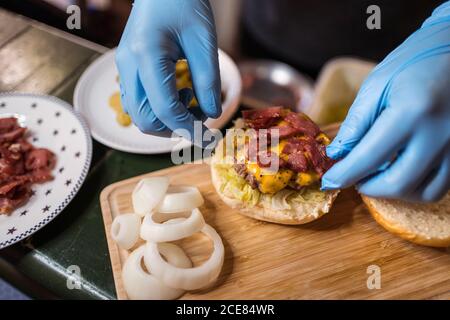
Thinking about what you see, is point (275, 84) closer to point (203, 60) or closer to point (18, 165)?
point (203, 60)

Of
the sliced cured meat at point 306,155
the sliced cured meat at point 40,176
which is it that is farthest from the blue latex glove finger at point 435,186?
the sliced cured meat at point 40,176

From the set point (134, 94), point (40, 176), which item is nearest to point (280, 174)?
point (134, 94)

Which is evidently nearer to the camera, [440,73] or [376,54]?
[440,73]

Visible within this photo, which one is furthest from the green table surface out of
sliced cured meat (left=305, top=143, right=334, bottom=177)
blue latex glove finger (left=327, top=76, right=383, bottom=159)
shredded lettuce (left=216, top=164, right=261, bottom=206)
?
blue latex glove finger (left=327, top=76, right=383, bottom=159)

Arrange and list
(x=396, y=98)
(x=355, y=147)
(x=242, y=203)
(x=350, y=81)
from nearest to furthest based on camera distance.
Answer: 1. (x=396, y=98)
2. (x=355, y=147)
3. (x=242, y=203)
4. (x=350, y=81)

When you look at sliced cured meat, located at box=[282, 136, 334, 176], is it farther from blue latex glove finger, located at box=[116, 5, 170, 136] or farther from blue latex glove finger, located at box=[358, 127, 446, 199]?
blue latex glove finger, located at box=[116, 5, 170, 136]
